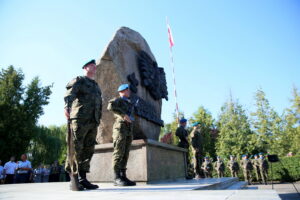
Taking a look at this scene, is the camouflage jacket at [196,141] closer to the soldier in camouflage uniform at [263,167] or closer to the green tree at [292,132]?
the soldier in camouflage uniform at [263,167]

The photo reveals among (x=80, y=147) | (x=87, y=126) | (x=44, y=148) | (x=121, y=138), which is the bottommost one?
(x=80, y=147)

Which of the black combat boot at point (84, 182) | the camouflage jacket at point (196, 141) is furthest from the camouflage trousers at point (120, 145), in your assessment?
the camouflage jacket at point (196, 141)

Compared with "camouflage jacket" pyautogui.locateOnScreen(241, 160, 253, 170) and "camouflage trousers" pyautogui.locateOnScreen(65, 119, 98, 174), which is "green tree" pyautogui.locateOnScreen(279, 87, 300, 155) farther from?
"camouflage trousers" pyautogui.locateOnScreen(65, 119, 98, 174)

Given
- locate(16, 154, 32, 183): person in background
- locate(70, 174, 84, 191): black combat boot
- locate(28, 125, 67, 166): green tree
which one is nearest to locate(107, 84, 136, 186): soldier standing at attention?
locate(70, 174, 84, 191): black combat boot

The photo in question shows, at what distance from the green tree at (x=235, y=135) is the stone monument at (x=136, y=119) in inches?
968

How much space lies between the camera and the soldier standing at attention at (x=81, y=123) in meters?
3.50

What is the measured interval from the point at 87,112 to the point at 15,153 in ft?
58.6

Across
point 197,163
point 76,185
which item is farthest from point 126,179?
point 197,163

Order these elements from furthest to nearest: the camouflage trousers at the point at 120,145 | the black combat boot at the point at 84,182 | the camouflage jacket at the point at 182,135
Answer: the camouflage jacket at the point at 182,135 < the camouflage trousers at the point at 120,145 < the black combat boot at the point at 84,182

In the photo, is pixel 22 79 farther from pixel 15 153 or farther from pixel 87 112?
pixel 87 112

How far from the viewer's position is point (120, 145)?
13.6ft

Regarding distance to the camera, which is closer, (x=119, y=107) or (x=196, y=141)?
(x=119, y=107)

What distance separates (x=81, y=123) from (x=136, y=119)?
6.99ft

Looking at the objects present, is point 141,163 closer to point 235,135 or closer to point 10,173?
point 10,173
